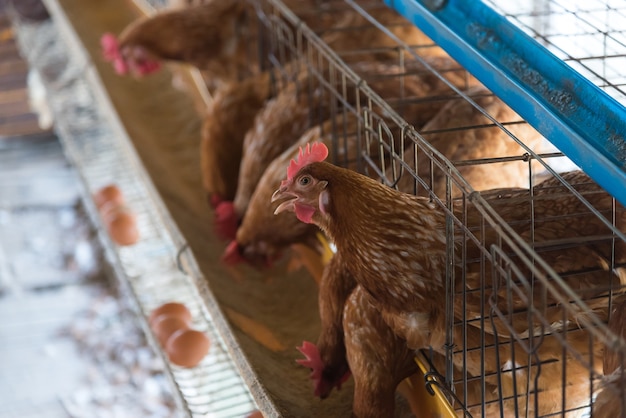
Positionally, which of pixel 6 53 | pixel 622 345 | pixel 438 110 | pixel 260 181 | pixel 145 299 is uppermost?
pixel 622 345

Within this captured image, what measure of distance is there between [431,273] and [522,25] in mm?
492

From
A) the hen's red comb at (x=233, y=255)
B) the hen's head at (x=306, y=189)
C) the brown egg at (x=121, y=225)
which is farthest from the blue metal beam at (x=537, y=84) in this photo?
the brown egg at (x=121, y=225)

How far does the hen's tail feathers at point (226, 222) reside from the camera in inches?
82.4

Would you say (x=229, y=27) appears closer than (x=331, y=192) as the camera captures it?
No

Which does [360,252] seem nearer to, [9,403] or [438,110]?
[438,110]

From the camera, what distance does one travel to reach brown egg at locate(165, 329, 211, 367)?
1.65 meters

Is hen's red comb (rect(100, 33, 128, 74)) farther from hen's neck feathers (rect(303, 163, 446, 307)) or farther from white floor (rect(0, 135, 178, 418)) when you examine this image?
hen's neck feathers (rect(303, 163, 446, 307))

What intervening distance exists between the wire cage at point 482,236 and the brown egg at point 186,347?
3 centimetres

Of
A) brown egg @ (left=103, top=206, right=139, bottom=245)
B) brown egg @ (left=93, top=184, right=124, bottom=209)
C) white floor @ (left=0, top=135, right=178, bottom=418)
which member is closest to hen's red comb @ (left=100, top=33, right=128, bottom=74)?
brown egg @ (left=93, top=184, right=124, bottom=209)

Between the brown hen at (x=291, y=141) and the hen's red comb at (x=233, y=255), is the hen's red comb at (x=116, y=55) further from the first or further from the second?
the hen's red comb at (x=233, y=255)

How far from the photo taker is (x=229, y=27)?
7.71 ft

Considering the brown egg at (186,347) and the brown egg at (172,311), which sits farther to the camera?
the brown egg at (172,311)

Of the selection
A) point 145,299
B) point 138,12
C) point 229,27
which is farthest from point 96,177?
point 138,12

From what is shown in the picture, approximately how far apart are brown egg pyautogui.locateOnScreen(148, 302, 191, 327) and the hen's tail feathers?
30 cm
